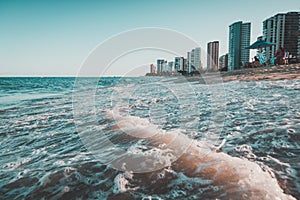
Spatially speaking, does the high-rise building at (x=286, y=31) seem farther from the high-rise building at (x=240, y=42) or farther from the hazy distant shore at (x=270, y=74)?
the hazy distant shore at (x=270, y=74)

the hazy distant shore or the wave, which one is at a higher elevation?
the hazy distant shore

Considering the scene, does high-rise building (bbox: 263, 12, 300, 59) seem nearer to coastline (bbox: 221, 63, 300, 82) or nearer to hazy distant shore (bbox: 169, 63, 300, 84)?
hazy distant shore (bbox: 169, 63, 300, 84)

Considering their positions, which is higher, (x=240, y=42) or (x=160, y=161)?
(x=240, y=42)

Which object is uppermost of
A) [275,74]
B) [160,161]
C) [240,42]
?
[240,42]

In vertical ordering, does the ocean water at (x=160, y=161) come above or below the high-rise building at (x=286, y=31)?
below

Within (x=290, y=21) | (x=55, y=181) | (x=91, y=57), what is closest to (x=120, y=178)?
(x=55, y=181)

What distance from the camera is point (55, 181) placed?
1749mm

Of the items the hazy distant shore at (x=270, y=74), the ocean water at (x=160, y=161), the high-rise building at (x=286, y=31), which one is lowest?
the ocean water at (x=160, y=161)

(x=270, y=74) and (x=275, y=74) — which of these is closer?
(x=275, y=74)

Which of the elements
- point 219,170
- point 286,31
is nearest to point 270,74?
point 219,170

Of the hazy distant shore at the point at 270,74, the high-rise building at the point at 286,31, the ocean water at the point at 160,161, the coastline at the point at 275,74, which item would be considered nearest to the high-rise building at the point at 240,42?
the high-rise building at the point at 286,31

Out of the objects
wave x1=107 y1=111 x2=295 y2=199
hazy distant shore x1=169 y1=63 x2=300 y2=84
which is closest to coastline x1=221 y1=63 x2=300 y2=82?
hazy distant shore x1=169 y1=63 x2=300 y2=84

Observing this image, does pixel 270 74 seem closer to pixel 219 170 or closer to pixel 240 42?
pixel 219 170

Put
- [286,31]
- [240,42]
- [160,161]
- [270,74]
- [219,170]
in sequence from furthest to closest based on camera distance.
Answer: [240,42] < [286,31] < [270,74] < [160,161] < [219,170]
